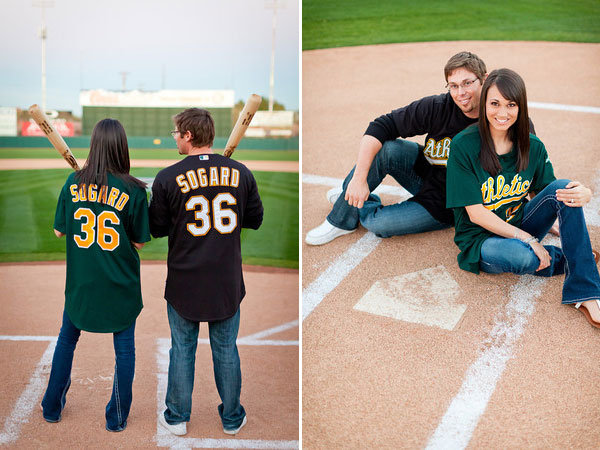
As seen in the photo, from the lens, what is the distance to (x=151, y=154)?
2.90 metres

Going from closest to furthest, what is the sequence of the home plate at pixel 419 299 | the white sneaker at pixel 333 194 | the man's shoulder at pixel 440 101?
the home plate at pixel 419 299
the man's shoulder at pixel 440 101
the white sneaker at pixel 333 194

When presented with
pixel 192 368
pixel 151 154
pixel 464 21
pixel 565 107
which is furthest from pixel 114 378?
pixel 464 21

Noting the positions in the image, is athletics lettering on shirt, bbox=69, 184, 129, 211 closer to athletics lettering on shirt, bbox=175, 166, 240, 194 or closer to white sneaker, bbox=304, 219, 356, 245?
athletics lettering on shirt, bbox=175, 166, 240, 194

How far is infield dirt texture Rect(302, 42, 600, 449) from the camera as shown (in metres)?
1.83

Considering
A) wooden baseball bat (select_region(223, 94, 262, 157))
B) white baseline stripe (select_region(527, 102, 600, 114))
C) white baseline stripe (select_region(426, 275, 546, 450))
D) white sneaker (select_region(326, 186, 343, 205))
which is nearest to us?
white baseline stripe (select_region(426, 275, 546, 450))

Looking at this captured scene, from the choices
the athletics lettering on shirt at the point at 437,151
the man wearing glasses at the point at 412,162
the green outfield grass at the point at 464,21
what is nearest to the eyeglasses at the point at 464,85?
the man wearing glasses at the point at 412,162

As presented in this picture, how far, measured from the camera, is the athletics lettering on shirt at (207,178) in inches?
73.7

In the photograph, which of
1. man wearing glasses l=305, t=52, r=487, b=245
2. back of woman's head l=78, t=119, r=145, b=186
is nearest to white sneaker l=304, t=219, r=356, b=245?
man wearing glasses l=305, t=52, r=487, b=245

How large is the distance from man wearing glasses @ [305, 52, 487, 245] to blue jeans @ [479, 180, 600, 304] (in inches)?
15.3

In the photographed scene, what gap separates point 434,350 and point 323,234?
34.3 inches

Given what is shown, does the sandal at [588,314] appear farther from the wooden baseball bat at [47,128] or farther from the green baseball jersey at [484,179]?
the wooden baseball bat at [47,128]

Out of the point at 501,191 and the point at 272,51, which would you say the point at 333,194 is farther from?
the point at 501,191

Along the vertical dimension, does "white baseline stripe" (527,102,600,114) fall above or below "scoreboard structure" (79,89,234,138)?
above

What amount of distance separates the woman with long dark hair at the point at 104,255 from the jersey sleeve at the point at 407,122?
1.12 m
